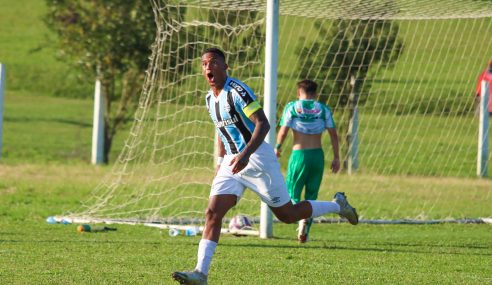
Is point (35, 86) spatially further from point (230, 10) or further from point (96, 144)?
point (230, 10)

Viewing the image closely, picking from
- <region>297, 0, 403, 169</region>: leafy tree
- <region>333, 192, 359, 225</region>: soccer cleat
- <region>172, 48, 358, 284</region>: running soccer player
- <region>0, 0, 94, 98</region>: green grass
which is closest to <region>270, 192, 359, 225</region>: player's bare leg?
<region>333, 192, 359, 225</region>: soccer cleat

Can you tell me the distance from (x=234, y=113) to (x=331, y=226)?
20.4 ft

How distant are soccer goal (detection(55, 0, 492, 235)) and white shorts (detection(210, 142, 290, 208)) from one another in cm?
501

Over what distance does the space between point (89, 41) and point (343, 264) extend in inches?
523

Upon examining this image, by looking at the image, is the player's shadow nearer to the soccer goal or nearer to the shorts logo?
the soccer goal

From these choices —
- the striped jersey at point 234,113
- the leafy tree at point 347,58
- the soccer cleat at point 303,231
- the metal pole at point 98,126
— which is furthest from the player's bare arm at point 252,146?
the metal pole at point 98,126

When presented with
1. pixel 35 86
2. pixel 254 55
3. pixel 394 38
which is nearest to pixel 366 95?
pixel 394 38

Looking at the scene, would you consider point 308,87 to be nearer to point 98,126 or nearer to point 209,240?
point 209,240

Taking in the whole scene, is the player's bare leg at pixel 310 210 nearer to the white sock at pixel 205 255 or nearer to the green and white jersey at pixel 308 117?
the white sock at pixel 205 255

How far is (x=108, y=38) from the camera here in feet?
73.8

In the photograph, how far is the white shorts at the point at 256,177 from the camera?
359 inches

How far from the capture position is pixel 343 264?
10.5 metres

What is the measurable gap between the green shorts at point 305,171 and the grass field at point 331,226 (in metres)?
0.58

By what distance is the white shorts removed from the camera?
9125 millimetres
